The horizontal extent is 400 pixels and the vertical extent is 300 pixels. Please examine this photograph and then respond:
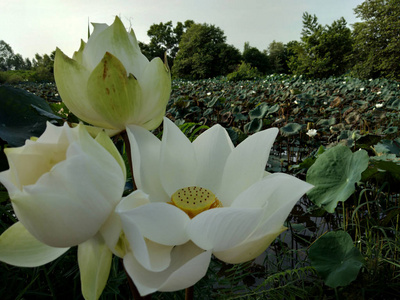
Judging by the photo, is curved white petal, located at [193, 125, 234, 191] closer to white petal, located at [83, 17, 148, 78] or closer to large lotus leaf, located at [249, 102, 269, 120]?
white petal, located at [83, 17, 148, 78]

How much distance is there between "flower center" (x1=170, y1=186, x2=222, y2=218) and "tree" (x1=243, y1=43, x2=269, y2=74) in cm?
2247

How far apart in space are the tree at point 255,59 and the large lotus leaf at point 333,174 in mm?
21889

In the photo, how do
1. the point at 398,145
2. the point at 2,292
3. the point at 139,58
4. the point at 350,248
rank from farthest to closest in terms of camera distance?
1. the point at 398,145
2. the point at 350,248
3. the point at 2,292
4. the point at 139,58

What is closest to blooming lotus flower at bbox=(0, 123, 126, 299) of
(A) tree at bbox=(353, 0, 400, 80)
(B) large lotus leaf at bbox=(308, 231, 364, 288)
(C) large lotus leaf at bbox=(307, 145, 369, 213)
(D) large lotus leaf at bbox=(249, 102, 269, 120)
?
(B) large lotus leaf at bbox=(308, 231, 364, 288)

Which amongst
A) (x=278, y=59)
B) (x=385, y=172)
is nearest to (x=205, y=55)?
(x=278, y=59)

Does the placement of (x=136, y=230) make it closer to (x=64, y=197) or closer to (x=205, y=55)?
(x=64, y=197)

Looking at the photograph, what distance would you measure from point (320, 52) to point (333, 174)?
17.0m

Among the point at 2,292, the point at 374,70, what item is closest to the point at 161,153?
the point at 2,292

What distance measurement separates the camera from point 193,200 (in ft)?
0.91

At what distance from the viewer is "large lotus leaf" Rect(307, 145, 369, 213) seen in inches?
31.2

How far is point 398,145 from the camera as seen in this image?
43.8 inches

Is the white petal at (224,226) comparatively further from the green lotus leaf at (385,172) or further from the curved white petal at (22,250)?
the green lotus leaf at (385,172)

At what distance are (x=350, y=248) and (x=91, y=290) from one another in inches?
24.9

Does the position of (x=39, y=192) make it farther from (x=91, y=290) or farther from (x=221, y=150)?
(x=221, y=150)
